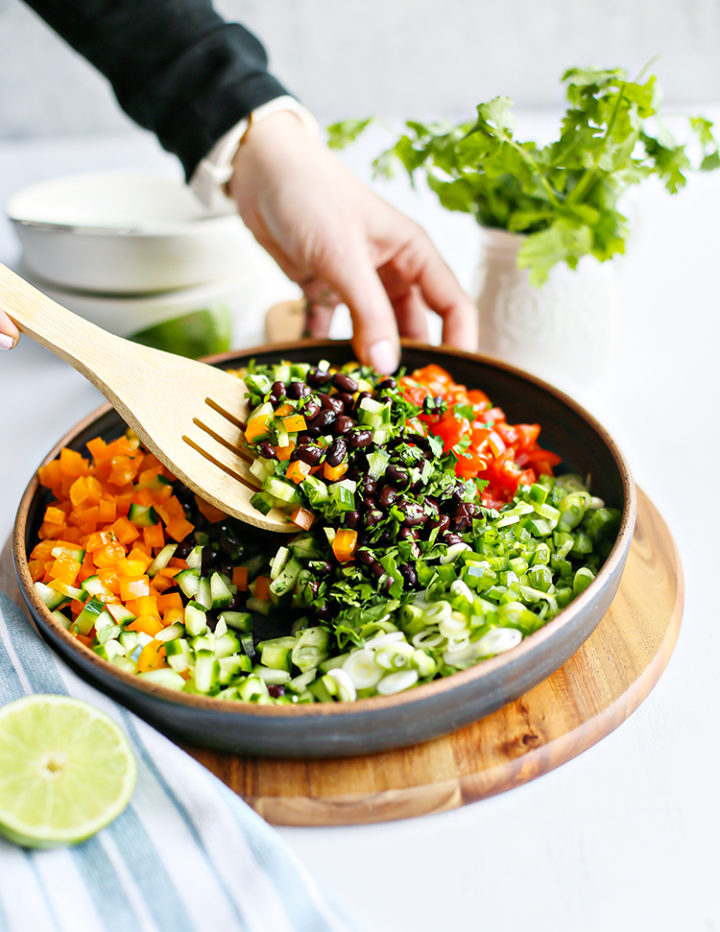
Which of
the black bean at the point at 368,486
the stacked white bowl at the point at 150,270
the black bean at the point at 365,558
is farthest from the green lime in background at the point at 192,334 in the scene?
the black bean at the point at 365,558

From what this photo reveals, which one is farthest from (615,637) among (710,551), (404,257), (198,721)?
(404,257)

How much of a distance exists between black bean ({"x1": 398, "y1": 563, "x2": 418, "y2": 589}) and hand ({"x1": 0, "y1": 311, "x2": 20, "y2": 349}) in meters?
0.83

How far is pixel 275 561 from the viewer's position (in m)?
1.55

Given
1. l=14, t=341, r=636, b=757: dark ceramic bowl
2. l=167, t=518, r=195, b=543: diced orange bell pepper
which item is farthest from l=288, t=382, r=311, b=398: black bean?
l=14, t=341, r=636, b=757: dark ceramic bowl

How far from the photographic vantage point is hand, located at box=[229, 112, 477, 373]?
6.82 feet

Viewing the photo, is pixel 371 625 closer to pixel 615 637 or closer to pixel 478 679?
pixel 478 679

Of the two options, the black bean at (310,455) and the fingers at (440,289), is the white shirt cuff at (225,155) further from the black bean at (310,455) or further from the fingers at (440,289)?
the black bean at (310,455)

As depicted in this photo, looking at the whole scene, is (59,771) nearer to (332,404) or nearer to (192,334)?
(332,404)

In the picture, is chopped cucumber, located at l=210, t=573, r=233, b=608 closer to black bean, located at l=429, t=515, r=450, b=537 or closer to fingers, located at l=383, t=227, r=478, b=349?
black bean, located at l=429, t=515, r=450, b=537

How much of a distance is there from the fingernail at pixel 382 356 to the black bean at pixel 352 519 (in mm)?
613

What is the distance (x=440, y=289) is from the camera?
7.52 feet

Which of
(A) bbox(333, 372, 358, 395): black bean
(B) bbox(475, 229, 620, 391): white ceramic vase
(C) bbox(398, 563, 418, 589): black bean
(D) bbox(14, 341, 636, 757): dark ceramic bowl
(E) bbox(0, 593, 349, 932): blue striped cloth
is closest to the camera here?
(E) bbox(0, 593, 349, 932): blue striped cloth

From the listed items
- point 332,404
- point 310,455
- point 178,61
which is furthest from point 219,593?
point 178,61

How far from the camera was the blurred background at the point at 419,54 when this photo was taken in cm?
484
